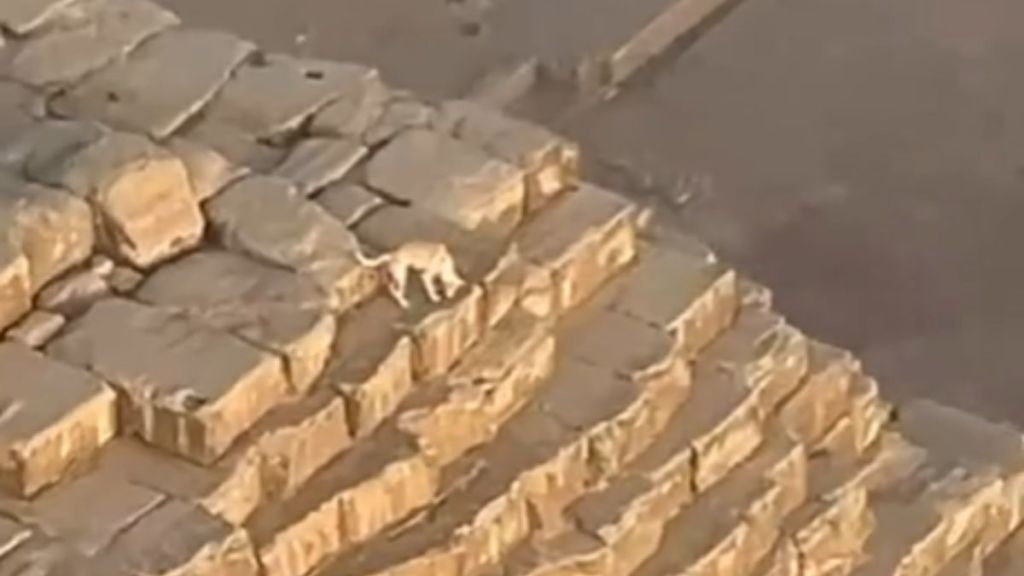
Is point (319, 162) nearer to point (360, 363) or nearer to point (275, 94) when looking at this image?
point (275, 94)

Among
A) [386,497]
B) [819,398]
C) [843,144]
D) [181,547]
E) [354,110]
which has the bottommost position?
[181,547]

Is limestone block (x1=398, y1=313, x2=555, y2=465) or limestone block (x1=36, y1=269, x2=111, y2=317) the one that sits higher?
limestone block (x1=36, y1=269, x2=111, y2=317)

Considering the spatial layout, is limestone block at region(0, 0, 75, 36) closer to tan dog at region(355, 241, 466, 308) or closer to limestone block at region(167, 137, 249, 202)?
limestone block at region(167, 137, 249, 202)

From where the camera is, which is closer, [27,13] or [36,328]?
[36,328]

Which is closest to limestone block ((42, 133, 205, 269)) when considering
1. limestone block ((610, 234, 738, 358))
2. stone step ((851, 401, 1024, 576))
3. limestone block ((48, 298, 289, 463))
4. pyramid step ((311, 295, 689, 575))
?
limestone block ((48, 298, 289, 463))

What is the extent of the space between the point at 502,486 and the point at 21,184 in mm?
738

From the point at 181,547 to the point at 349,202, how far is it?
0.71 meters

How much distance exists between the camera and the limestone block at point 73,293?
359 centimetres

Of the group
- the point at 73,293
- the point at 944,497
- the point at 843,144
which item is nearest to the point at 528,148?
the point at 73,293

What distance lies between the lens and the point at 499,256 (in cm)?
380

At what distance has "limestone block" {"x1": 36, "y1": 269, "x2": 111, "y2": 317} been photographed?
3.59 meters

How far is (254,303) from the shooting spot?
3.58 meters

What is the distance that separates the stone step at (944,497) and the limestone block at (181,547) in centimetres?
113

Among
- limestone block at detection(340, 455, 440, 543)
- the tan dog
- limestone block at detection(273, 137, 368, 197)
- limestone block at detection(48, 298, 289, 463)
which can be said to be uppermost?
limestone block at detection(273, 137, 368, 197)
